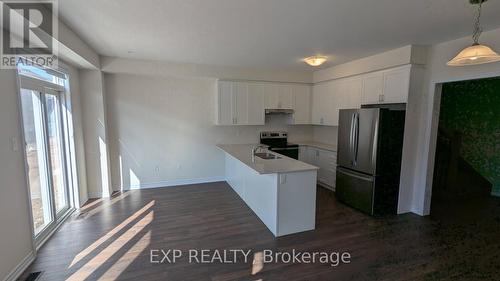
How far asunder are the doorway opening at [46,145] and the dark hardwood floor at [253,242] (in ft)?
0.98

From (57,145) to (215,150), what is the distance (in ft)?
9.53

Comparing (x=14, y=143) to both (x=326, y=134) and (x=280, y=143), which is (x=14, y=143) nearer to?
(x=280, y=143)

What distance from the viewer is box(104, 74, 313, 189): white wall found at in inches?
189

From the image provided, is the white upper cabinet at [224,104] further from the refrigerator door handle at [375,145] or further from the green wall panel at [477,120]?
the green wall panel at [477,120]

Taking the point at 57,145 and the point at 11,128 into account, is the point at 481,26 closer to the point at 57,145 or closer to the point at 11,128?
the point at 11,128

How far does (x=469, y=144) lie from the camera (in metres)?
5.11

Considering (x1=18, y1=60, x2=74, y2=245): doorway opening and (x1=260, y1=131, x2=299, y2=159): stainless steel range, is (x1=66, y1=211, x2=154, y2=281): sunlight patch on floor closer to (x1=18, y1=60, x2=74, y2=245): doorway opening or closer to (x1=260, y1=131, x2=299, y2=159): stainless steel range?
(x1=18, y1=60, x2=74, y2=245): doorway opening

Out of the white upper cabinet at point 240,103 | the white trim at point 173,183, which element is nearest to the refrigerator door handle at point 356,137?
the white upper cabinet at point 240,103

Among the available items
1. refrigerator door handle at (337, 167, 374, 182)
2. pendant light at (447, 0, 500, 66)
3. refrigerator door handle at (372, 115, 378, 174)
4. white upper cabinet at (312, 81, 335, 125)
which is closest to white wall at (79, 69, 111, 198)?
refrigerator door handle at (337, 167, 374, 182)

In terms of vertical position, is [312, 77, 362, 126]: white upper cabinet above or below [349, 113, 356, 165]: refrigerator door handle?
above

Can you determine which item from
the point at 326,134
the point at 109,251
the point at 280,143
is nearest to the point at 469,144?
the point at 326,134

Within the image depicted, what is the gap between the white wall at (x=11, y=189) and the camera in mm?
Result: 2125

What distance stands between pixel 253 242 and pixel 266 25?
2670mm

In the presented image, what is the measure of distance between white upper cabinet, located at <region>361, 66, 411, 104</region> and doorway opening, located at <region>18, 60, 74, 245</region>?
491 cm
